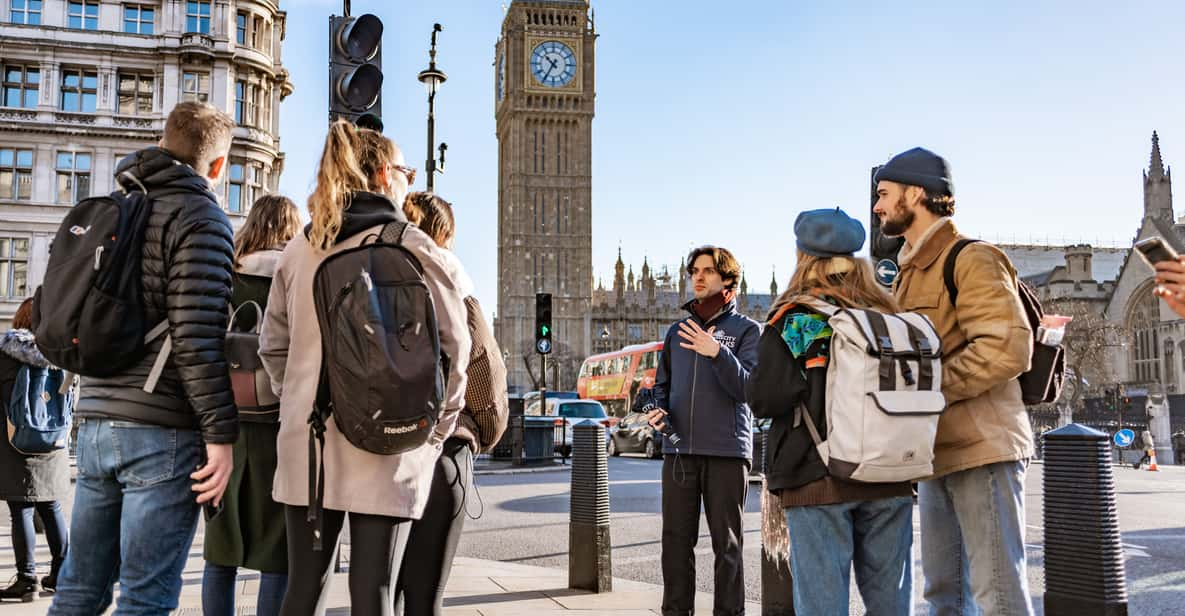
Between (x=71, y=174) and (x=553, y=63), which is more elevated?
(x=553, y=63)

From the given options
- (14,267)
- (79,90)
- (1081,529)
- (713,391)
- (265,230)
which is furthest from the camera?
(79,90)

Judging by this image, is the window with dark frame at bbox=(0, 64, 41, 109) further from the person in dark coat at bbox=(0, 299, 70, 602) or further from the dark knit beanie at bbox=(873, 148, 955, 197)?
the dark knit beanie at bbox=(873, 148, 955, 197)

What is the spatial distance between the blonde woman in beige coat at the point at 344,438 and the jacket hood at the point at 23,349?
9.72 ft

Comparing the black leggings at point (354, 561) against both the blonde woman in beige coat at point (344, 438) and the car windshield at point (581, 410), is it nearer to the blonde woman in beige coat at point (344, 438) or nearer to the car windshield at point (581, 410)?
the blonde woman in beige coat at point (344, 438)

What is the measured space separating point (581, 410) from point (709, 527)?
2496 cm

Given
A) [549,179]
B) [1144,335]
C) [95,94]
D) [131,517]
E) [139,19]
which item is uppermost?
[549,179]

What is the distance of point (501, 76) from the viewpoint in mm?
95375

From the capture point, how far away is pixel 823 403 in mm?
3264

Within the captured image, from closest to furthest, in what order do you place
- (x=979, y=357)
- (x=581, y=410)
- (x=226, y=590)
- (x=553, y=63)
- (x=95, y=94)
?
(x=979, y=357) → (x=226, y=590) → (x=581, y=410) → (x=95, y=94) → (x=553, y=63)

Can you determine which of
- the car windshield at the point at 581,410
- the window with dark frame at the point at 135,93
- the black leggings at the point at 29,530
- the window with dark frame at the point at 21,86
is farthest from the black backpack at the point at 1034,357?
the window with dark frame at the point at 21,86

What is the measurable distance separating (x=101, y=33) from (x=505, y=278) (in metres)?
58.9

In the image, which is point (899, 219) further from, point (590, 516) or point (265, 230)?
point (590, 516)

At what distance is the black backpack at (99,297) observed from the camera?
302 cm

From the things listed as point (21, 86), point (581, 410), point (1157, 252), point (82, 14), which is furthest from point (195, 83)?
point (1157, 252)
